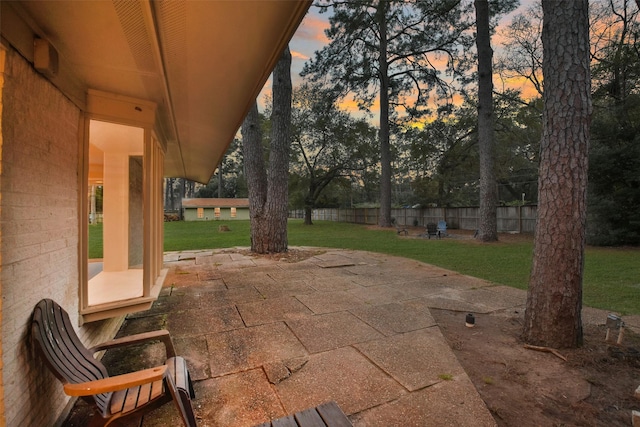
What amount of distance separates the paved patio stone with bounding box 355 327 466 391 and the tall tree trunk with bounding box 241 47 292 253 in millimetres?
Result: 5592

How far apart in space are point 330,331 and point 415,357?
93 cm

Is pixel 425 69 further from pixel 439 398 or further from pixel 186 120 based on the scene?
pixel 439 398

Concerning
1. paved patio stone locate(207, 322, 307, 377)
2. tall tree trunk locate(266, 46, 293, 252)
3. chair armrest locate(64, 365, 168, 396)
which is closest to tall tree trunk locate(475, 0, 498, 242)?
tall tree trunk locate(266, 46, 293, 252)

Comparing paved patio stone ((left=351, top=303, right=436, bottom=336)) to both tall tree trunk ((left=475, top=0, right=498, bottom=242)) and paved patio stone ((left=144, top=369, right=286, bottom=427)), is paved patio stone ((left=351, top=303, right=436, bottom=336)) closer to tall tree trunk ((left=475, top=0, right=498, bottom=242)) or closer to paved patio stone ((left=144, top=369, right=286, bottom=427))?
paved patio stone ((left=144, top=369, right=286, bottom=427))

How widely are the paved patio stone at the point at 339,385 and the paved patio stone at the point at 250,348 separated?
0.31m

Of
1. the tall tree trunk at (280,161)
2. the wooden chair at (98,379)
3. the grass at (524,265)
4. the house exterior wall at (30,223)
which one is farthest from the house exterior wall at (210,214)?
the wooden chair at (98,379)

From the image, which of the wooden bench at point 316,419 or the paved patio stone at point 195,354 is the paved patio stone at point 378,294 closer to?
the paved patio stone at point 195,354

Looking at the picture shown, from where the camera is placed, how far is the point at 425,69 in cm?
1688

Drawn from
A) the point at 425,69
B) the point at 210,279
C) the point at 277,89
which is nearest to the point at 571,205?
the point at 210,279

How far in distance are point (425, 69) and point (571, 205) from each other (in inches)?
651

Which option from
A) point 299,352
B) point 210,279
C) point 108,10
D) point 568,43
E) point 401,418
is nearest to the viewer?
point 108,10

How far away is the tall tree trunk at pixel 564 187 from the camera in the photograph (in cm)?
288

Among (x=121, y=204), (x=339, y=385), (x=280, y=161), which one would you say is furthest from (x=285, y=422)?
(x=280, y=161)

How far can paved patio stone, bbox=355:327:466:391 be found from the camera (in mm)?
2365
